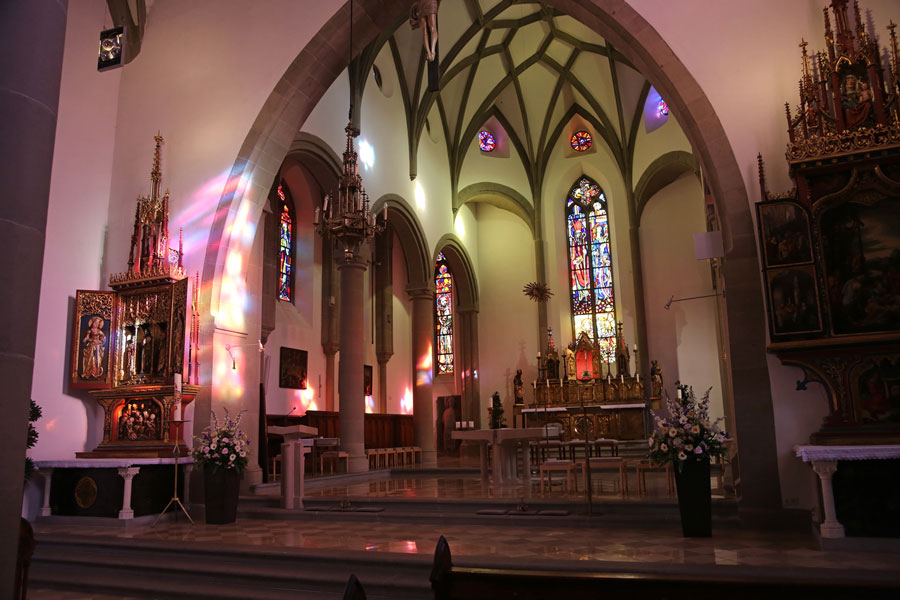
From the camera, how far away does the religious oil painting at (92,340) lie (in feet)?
28.9

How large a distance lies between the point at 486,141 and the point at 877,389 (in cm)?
1534

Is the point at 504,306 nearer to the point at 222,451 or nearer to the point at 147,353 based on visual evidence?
the point at 147,353

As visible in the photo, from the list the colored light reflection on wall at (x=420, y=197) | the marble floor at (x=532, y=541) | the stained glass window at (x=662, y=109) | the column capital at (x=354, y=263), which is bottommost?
the marble floor at (x=532, y=541)

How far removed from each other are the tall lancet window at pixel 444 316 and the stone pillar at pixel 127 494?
522 inches

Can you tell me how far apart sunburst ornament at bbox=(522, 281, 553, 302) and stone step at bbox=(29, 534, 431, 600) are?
14488 millimetres

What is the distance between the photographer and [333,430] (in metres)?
15.5

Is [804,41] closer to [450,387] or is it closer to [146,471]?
[146,471]

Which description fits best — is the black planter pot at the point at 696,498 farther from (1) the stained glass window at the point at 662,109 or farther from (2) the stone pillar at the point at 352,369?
(1) the stained glass window at the point at 662,109

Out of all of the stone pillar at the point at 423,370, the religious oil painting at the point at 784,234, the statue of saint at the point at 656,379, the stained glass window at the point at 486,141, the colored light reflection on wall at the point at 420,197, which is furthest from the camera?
the stained glass window at the point at 486,141

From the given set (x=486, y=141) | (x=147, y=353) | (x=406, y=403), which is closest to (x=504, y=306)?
(x=406, y=403)

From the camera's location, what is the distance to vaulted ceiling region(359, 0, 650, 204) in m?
15.7

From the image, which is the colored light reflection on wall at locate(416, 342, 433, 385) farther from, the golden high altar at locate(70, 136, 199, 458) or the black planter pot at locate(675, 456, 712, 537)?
the black planter pot at locate(675, 456, 712, 537)

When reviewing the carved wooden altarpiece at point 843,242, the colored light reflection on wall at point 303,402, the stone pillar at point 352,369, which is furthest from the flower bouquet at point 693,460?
the colored light reflection on wall at point 303,402

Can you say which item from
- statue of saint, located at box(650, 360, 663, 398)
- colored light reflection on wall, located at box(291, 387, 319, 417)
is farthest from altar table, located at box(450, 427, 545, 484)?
statue of saint, located at box(650, 360, 663, 398)
